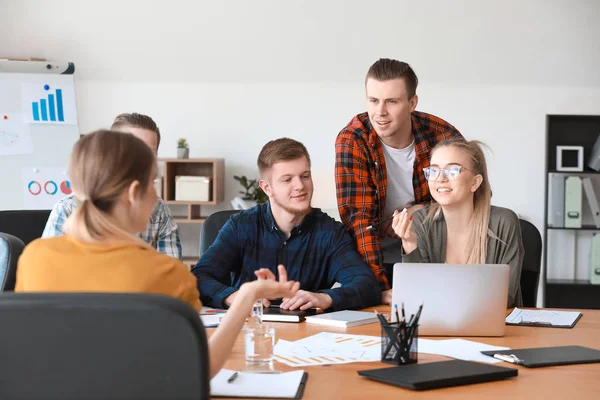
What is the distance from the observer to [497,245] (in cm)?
244

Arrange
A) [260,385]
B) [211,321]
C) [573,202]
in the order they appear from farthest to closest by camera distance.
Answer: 1. [573,202]
2. [211,321]
3. [260,385]

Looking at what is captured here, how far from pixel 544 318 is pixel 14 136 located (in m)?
3.98

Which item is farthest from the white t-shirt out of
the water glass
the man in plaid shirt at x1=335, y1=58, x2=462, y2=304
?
the water glass

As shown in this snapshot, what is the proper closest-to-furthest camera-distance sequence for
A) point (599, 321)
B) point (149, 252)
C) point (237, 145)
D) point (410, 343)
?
point (149, 252) → point (410, 343) → point (599, 321) → point (237, 145)

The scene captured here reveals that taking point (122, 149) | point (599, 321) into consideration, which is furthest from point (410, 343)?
point (599, 321)

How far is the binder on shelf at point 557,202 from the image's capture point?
5434mm

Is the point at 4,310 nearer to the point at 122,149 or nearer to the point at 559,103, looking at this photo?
the point at 122,149

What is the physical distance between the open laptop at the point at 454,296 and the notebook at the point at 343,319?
20cm

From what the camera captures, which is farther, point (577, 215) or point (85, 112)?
point (85, 112)

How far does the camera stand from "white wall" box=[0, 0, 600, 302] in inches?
218

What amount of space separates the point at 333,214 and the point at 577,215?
1.74 metres

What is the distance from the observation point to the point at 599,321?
2184mm

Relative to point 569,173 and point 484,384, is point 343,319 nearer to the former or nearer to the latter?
point 484,384

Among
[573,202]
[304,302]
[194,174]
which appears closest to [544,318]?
[304,302]
